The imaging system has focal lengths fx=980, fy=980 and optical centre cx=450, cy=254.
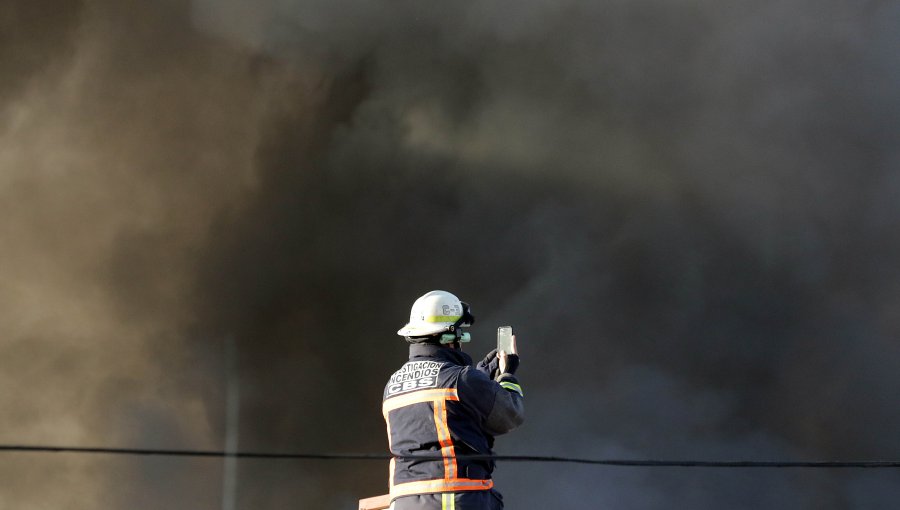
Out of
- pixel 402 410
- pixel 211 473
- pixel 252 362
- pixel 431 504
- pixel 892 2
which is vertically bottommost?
pixel 431 504

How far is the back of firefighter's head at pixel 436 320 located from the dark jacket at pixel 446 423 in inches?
6.6

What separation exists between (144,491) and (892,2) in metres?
9.53

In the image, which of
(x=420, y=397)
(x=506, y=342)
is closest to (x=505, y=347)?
(x=506, y=342)

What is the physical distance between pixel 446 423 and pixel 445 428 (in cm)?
2

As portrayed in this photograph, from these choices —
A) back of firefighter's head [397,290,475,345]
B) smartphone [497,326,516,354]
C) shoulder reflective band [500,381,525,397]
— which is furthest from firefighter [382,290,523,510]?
Answer: smartphone [497,326,516,354]

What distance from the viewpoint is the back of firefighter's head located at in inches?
162

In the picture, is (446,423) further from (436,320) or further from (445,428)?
(436,320)

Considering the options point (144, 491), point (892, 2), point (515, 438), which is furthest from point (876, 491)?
point (144, 491)

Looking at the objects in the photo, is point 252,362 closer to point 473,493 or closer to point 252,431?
point 252,431

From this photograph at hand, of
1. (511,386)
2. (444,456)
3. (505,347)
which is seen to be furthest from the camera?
(505,347)

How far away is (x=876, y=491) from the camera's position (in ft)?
32.8

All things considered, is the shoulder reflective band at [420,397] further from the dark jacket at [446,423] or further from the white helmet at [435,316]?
the white helmet at [435,316]

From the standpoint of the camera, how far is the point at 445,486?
383 centimetres

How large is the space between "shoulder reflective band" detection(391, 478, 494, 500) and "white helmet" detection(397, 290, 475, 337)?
0.62 m
